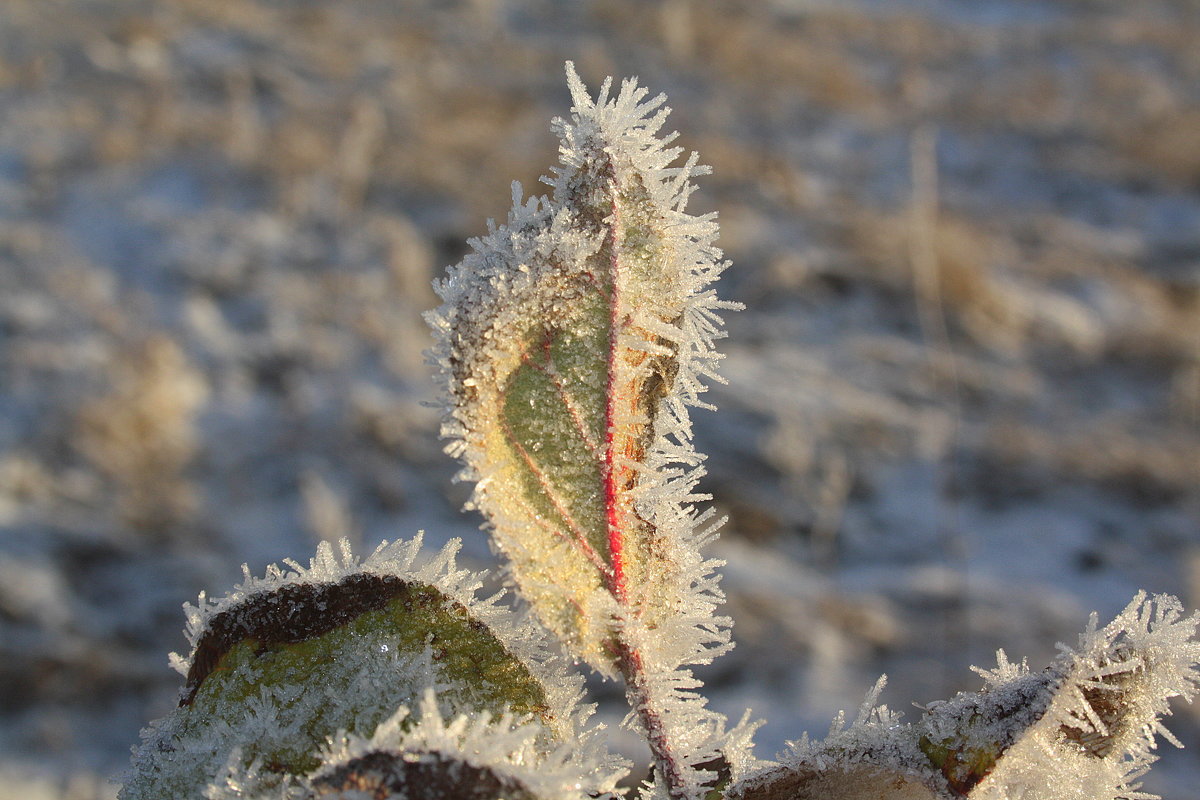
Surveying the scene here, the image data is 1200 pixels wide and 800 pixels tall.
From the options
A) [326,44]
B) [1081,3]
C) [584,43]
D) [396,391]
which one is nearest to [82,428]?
[396,391]

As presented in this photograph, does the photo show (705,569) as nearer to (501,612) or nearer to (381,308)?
(501,612)

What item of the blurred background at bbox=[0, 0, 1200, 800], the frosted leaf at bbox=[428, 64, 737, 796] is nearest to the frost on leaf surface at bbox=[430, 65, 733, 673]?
the frosted leaf at bbox=[428, 64, 737, 796]

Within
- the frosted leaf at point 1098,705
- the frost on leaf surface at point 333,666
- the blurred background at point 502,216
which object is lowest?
the frosted leaf at point 1098,705

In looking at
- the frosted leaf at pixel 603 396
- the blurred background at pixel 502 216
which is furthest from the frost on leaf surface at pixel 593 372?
the blurred background at pixel 502 216

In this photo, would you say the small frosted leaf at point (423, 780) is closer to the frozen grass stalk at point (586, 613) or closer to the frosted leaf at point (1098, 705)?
the frozen grass stalk at point (586, 613)

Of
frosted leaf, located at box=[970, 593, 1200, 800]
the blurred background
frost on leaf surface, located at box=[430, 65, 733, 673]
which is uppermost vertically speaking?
the blurred background

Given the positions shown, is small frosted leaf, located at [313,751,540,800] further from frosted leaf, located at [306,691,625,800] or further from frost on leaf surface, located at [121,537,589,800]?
frost on leaf surface, located at [121,537,589,800]
